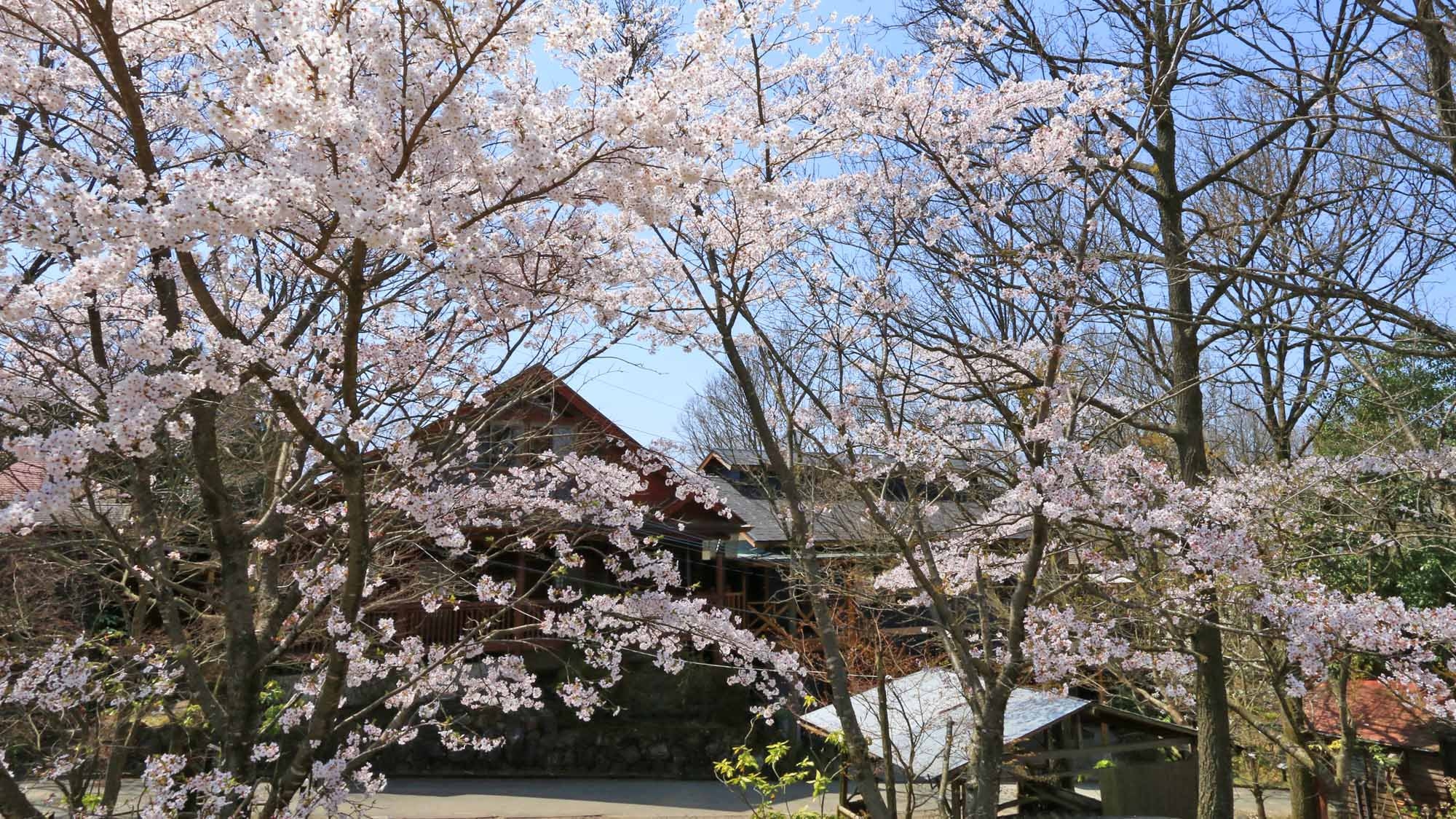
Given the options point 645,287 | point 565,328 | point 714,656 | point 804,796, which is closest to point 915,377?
point 645,287

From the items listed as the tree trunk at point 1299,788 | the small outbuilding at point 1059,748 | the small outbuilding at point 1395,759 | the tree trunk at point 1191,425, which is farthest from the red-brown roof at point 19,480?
the small outbuilding at point 1395,759

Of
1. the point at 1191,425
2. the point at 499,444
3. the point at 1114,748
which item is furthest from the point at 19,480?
the point at 1114,748

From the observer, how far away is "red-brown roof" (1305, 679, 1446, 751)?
36.9ft

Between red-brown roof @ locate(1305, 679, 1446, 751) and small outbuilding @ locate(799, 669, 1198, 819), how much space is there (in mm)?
1751

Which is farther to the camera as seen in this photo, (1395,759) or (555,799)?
(555,799)

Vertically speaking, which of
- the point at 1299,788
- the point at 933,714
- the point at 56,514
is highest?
the point at 56,514

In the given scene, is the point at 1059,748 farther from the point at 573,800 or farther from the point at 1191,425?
the point at 573,800

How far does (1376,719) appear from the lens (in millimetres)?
11891

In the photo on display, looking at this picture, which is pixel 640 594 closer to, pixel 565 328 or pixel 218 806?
pixel 565 328

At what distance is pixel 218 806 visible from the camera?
3.64 m

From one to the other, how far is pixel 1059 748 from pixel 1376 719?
4128 millimetres

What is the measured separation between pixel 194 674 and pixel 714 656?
14.2 meters

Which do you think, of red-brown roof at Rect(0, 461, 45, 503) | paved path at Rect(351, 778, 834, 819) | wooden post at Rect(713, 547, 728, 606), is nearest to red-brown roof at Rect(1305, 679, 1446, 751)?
paved path at Rect(351, 778, 834, 819)

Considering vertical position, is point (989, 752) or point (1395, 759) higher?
point (989, 752)
